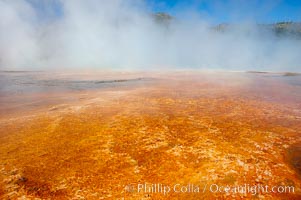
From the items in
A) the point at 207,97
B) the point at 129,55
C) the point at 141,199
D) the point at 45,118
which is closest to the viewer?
the point at 141,199

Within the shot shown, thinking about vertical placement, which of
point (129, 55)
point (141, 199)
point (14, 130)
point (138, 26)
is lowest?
point (141, 199)

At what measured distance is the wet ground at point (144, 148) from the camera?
11.7 feet

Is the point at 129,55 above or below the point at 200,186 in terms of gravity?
above

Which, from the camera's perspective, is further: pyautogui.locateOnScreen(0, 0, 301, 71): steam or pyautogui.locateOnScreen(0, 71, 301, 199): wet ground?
pyautogui.locateOnScreen(0, 0, 301, 71): steam

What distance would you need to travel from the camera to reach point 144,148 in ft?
15.4

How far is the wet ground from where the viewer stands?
355cm

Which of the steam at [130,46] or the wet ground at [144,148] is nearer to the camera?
the wet ground at [144,148]

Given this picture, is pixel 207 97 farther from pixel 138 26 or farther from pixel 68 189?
pixel 138 26

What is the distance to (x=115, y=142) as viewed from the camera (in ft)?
16.3

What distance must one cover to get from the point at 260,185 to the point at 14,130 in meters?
5.17

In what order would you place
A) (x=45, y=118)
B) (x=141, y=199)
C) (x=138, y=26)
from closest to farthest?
(x=141, y=199), (x=45, y=118), (x=138, y=26)

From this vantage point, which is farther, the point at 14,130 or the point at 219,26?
the point at 219,26

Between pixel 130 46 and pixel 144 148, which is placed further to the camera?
pixel 130 46

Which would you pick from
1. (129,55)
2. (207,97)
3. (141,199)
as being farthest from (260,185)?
(129,55)
